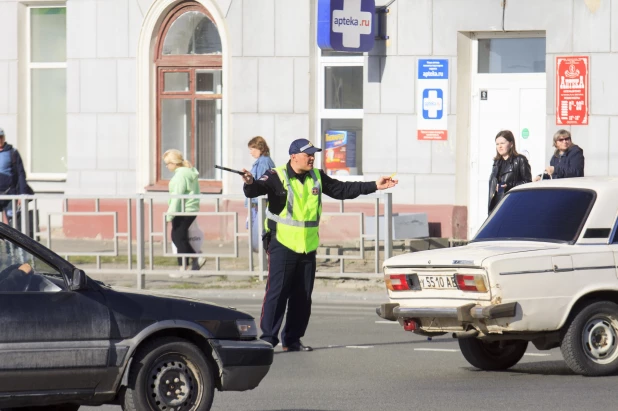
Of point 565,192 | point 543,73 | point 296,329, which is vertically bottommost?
point 296,329

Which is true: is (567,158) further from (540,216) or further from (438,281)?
A: (438,281)

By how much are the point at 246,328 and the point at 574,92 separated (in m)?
12.5

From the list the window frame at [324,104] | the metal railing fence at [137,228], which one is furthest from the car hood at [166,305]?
the window frame at [324,104]

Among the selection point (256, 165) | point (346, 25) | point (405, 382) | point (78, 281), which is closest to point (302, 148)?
point (405, 382)

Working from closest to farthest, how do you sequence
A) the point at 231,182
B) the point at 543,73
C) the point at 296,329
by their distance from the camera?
the point at 296,329, the point at 543,73, the point at 231,182

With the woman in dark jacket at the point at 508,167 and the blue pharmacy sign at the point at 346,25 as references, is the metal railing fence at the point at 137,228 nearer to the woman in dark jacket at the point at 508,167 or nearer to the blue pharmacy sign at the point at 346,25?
the woman in dark jacket at the point at 508,167

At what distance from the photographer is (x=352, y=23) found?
20.3 metres

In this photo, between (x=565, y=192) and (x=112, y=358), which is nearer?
(x=112, y=358)

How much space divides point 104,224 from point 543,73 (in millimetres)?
6995

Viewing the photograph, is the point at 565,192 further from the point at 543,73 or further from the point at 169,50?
the point at 169,50

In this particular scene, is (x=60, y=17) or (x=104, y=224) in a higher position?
(x=60, y=17)

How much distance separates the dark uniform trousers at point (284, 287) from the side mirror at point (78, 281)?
4.10 metres

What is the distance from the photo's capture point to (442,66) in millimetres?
20562

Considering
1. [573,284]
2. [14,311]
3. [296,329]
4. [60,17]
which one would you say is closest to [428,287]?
[573,284]
